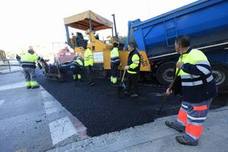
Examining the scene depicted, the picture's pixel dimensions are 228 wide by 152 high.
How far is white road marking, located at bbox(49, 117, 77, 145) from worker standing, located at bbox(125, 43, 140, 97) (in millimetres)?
2201

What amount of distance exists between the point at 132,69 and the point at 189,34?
192 centimetres

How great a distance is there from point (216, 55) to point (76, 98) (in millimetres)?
4129

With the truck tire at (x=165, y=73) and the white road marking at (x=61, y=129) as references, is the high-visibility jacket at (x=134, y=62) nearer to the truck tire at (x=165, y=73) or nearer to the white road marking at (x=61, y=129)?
the truck tire at (x=165, y=73)

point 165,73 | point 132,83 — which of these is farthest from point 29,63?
point 165,73

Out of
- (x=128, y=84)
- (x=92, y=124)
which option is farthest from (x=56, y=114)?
(x=128, y=84)

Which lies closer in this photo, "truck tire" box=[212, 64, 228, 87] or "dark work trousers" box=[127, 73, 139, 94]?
"truck tire" box=[212, 64, 228, 87]

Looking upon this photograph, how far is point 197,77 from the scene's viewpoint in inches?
125

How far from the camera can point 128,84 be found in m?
6.64

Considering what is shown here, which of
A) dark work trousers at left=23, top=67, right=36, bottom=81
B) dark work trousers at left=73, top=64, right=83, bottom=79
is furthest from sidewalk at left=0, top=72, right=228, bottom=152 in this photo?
dark work trousers at left=73, top=64, right=83, bottom=79

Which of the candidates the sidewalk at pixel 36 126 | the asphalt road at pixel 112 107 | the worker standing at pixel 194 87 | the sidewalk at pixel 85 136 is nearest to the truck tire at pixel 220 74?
the asphalt road at pixel 112 107

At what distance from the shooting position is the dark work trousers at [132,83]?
6.54 metres

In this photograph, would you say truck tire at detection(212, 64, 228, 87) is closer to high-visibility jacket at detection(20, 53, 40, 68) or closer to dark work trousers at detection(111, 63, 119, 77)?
dark work trousers at detection(111, 63, 119, 77)

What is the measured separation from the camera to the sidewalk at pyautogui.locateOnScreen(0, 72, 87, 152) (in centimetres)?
402

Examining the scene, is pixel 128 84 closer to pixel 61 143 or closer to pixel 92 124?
pixel 92 124
